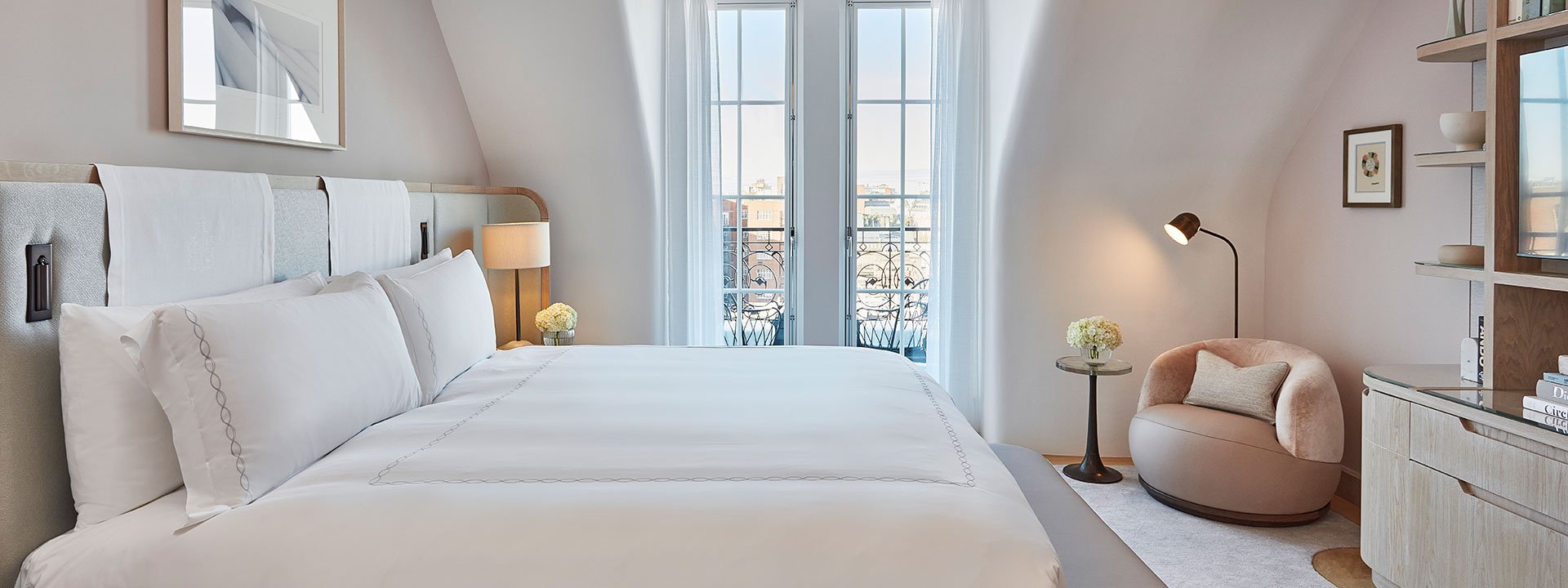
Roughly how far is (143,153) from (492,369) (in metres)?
1.06

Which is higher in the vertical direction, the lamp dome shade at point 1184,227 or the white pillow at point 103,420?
the lamp dome shade at point 1184,227

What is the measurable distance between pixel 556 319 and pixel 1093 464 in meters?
2.38

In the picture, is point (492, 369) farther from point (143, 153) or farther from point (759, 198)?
point (759, 198)

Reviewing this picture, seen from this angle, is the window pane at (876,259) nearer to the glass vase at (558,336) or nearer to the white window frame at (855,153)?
the white window frame at (855,153)

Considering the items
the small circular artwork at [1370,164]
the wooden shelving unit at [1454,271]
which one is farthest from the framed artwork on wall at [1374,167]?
the wooden shelving unit at [1454,271]

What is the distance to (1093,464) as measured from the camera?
4.10 m

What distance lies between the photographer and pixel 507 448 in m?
1.99

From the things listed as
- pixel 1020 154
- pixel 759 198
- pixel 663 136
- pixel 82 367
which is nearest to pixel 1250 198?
pixel 1020 154

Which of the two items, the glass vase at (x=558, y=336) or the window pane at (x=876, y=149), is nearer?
the glass vase at (x=558, y=336)

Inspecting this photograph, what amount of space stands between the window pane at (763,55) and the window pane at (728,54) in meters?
0.02

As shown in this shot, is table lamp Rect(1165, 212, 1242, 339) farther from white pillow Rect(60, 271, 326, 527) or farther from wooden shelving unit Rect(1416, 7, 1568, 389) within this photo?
white pillow Rect(60, 271, 326, 527)

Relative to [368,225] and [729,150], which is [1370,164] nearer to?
[729,150]

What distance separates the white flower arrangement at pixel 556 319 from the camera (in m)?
4.08

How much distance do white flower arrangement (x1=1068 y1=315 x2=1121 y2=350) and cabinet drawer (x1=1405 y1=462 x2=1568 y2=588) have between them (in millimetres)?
1390
